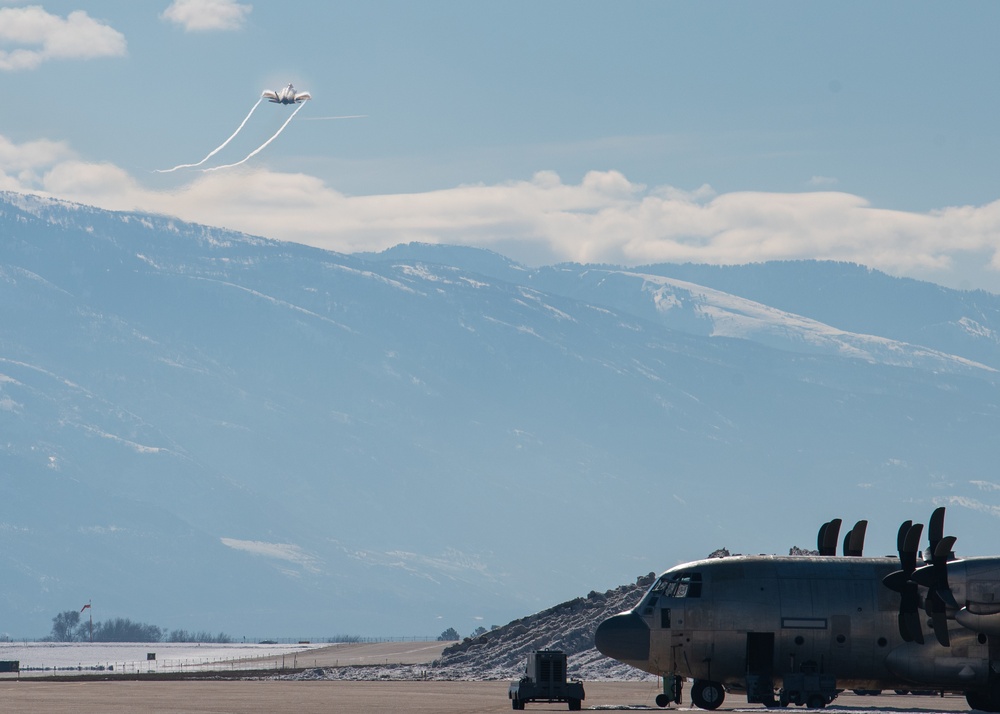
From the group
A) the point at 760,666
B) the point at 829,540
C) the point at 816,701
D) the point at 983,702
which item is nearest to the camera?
the point at 816,701

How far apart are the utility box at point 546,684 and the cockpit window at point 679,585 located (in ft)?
14.0

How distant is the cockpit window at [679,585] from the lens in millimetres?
56156

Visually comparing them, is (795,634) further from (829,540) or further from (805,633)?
(829,540)

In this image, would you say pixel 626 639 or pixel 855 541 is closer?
pixel 626 639

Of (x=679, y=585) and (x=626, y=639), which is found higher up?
(x=679, y=585)

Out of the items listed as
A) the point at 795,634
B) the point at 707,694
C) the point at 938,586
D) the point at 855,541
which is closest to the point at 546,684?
the point at 707,694

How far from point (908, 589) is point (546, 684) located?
1326cm

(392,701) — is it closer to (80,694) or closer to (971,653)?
(80,694)

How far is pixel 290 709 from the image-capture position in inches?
2157

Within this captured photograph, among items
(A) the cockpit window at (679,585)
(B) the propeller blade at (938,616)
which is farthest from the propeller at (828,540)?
(B) the propeller blade at (938,616)

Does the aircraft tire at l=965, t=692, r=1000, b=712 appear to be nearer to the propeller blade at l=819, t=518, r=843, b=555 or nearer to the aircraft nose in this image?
the propeller blade at l=819, t=518, r=843, b=555

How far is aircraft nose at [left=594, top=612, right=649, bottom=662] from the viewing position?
56156mm

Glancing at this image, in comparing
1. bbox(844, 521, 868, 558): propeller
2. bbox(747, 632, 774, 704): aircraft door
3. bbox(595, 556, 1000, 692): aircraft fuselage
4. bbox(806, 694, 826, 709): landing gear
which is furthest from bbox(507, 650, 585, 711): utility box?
bbox(844, 521, 868, 558): propeller

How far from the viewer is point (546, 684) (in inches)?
2238
